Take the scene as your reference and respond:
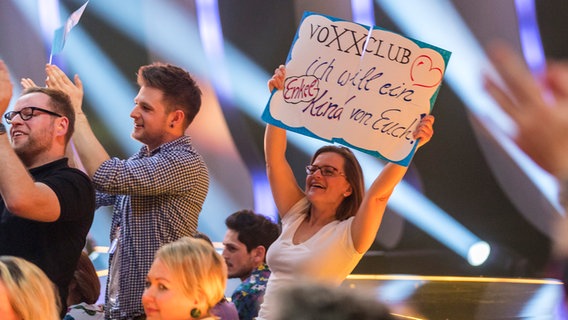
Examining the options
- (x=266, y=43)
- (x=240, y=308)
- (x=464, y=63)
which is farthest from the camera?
(x=266, y=43)

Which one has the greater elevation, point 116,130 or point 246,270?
point 116,130

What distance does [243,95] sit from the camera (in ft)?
19.5

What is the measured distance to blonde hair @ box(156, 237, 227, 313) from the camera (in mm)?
2031

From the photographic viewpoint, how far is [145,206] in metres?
2.61

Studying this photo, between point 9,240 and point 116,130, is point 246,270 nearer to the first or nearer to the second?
point 9,240

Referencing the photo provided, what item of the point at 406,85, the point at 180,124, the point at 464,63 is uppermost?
the point at 464,63

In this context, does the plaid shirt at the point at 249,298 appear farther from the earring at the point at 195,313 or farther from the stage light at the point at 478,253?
the stage light at the point at 478,253

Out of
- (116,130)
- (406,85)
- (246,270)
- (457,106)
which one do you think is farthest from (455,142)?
(406,85)

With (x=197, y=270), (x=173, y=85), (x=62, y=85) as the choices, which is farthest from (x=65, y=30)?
(x=197, y=270)

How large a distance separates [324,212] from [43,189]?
2.85ft

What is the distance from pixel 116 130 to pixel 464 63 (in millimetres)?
2365

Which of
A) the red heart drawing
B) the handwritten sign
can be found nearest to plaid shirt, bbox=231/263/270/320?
the handwritten sign

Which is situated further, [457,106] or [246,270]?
[457,106]

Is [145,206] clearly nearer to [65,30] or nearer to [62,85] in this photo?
[62,85]
